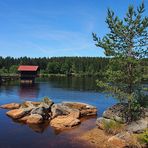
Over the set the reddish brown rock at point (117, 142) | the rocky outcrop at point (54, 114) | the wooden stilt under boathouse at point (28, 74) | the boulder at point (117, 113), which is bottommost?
the reddish brown rock at point (117, 142)

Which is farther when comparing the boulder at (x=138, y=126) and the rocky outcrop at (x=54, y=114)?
the rocky outcrop at (x=54, y=114)

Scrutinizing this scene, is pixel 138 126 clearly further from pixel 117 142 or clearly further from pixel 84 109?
pixel 84 109

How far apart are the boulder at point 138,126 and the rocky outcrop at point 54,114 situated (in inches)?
312

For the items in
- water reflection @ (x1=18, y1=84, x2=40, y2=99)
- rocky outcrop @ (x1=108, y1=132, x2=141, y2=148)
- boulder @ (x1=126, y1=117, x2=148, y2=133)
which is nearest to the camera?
rocky outcrop @ (x1=108, y1=132, x2=141, y2=148)

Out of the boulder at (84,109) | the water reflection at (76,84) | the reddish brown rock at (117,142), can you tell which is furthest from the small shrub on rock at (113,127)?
the water reflection at (76,84)

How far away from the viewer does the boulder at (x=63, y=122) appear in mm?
34625

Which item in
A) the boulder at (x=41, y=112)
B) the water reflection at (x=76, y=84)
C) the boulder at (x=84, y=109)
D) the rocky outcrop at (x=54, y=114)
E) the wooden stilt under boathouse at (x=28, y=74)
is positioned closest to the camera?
the rocky outcrop at (x=54, y=114)

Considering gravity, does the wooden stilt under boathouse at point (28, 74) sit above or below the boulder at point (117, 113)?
above

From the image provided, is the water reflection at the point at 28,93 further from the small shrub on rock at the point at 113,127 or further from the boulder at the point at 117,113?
the small shrub on rock at the point at 113,127

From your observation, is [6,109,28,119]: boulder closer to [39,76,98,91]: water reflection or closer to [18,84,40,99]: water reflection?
[18,84,40,99]: water reflection

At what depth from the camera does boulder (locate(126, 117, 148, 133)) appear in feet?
94.5

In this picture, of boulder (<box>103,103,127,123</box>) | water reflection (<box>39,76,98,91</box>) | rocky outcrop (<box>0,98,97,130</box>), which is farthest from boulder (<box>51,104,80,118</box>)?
water reflection (<box>39,76,98,91</box>)

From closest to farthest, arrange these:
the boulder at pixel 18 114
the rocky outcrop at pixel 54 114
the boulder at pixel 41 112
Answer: the rocky outcrop at pixel 54 114 < the boulder at pixel 41 112 < the boulder at pixel 18 114

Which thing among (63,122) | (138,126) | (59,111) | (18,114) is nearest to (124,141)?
(138,126)
